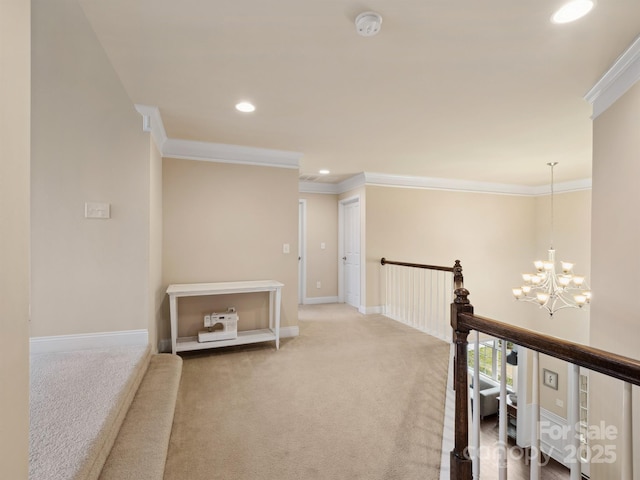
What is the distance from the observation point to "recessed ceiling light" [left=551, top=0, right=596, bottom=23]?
4.93ft

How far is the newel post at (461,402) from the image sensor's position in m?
1.52

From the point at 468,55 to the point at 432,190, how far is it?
394 centimetres

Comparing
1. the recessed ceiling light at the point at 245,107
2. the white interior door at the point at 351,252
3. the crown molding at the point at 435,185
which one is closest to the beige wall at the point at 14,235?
the recessed ceiling light at the point at 245,107

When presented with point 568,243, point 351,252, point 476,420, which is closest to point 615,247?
point 476,420

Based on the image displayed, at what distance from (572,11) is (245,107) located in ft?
7.09

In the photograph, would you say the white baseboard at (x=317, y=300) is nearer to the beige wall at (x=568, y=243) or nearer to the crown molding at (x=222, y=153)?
the crown molding at (x=222, y=153)

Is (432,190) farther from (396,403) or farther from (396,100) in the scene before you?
(396,403)

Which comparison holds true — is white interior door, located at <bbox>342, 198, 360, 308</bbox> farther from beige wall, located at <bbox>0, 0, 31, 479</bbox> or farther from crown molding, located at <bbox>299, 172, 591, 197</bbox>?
beige wall, located at <bbox>0, 0, 31, 479</bbox>

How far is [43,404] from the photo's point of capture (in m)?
1.82

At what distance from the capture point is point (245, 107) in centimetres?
272

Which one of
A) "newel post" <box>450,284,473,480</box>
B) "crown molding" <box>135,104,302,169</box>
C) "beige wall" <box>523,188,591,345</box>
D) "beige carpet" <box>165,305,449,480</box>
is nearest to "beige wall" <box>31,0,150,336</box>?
"crown molding" <box>135,104,302,169</box>

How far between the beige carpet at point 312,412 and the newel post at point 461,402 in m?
0.31

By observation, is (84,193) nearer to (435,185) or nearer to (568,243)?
(435,185)

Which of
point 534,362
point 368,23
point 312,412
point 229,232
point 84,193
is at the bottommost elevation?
point 312,412
